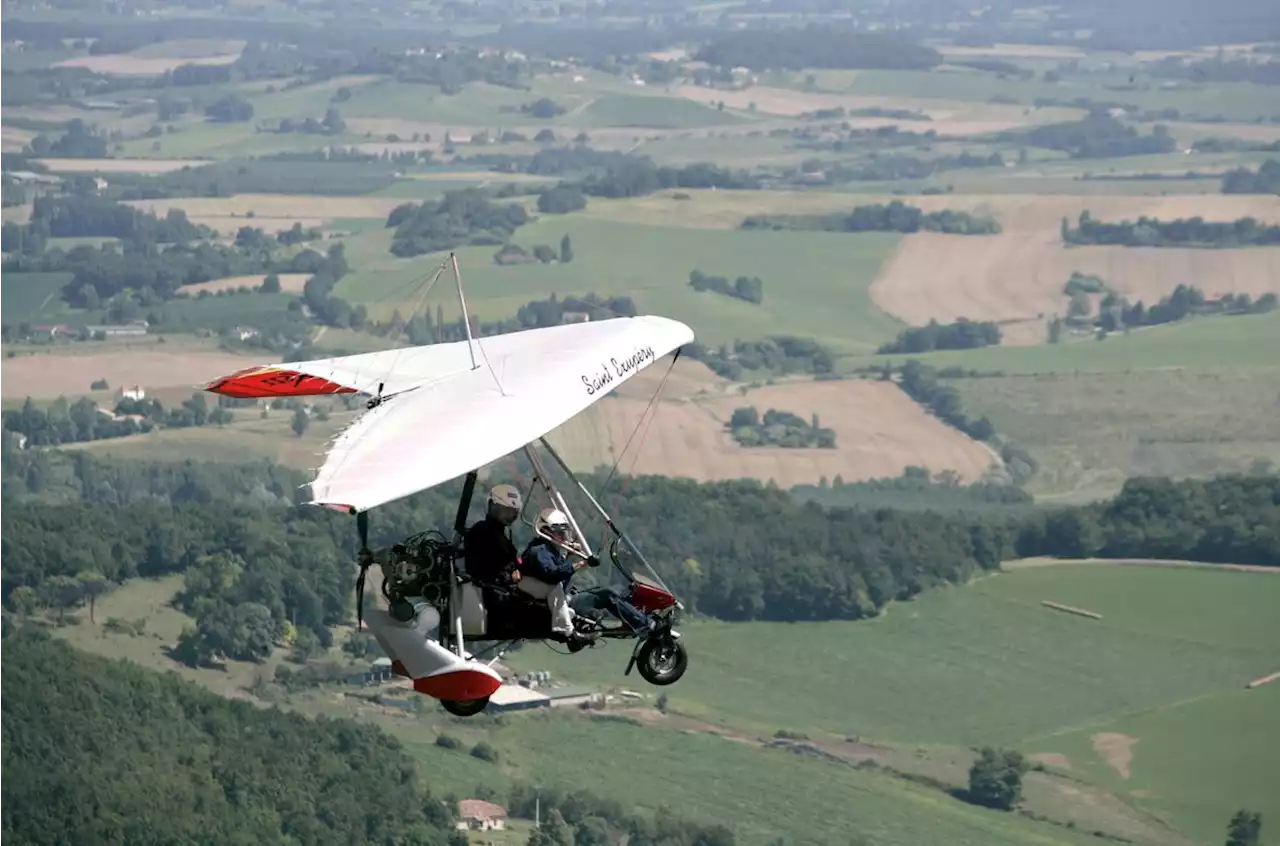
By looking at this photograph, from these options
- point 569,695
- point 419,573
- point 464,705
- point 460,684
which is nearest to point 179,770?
point 569,695

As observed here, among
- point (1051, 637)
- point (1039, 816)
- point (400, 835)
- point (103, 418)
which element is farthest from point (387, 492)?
point (103, 418)

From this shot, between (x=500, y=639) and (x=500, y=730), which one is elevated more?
(x=500, y=639)

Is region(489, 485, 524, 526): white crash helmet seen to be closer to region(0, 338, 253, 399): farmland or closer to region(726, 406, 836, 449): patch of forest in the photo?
region(726, 406, 836, 449): patch of forest

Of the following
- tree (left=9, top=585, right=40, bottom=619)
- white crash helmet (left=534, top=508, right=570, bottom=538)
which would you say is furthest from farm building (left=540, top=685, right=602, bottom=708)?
white crash helmet (left=534, top=508, right=570, bottom=538)

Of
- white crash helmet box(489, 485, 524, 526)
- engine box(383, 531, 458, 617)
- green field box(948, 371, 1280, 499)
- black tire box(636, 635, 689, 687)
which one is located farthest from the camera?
green field box(948, 371, 1280, 499)

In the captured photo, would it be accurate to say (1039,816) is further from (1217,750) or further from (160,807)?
(160,807)

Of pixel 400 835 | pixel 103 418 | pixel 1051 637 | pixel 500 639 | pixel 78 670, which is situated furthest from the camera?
pixel 103 418

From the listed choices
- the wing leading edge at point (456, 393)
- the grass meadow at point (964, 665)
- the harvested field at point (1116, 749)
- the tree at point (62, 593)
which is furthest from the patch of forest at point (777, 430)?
the wing leading edge at point (456, 393)
